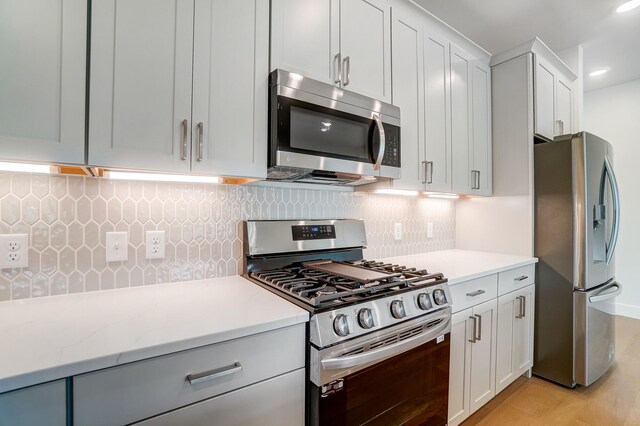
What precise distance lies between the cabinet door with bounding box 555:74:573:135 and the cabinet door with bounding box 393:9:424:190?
1.67 m

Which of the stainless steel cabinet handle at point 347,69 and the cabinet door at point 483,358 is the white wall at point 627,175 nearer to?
the cabinet door at point 483,358

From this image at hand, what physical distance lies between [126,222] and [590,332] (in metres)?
2.99

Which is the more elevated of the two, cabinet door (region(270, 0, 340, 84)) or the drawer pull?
cabinet door (region(270, 0, 340, 84))

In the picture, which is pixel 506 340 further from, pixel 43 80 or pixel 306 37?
pixel 43 80

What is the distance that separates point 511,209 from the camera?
2482 mm

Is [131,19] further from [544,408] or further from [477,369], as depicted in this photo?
[544,408]

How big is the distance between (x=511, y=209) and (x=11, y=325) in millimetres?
2942

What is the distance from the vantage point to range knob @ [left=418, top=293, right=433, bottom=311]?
136 centimetres

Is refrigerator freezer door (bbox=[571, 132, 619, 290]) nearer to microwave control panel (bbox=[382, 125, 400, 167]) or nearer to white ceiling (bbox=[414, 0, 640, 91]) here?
white ceiling (bbox=[414, 0, 640, 91])

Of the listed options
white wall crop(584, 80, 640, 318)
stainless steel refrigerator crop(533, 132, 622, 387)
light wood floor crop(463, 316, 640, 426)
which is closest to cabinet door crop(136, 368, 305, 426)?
light wood floor crop(463, 316, 640, 426)

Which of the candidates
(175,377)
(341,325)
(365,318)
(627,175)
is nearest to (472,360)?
(365,318)

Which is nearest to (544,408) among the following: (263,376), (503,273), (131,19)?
(503,273)

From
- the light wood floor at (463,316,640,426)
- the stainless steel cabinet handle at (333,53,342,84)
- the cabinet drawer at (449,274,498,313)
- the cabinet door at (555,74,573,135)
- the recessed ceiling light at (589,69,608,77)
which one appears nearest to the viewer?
the stainless steel cabinet handle at (333,53,342,84)

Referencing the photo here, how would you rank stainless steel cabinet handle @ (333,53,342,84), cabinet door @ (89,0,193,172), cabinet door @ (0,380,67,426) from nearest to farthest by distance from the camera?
cabinet door @ (0,380,67,426)
cabinet door @ (89,0,193,172)
stainless steel cabinet handle @ (333,53,342,84)
